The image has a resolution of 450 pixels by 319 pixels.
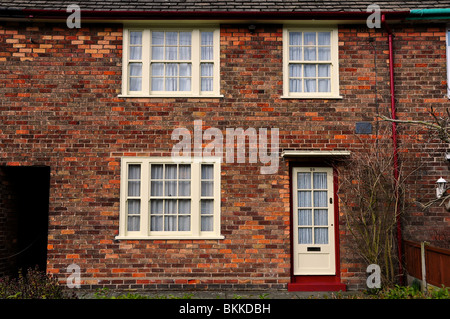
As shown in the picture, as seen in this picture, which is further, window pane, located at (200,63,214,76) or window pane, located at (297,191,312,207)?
window pane, located at (200,63,214,76)

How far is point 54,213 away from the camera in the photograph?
8.77 m

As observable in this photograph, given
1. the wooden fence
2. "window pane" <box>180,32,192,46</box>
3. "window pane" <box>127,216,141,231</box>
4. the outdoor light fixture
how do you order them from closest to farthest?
the wooden fence < the outdoor light fixture < "window pane" <box>127,216,141,231</box> < "window pane" <box>180,32,192,46</box>

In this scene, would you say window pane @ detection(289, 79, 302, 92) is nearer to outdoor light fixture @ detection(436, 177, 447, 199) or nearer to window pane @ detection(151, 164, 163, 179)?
window pane @ detection(151, 164, 163, 179)

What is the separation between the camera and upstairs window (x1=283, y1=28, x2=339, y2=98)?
30.1ft

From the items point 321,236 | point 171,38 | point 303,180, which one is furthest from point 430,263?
point 171,38

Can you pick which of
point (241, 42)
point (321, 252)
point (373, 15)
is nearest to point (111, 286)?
point (321, 252)

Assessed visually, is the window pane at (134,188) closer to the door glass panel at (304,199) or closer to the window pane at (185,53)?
the window pane at (185,53)

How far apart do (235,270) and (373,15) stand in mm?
5780

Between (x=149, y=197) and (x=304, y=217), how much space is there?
10.3 ft

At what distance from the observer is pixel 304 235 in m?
8.96

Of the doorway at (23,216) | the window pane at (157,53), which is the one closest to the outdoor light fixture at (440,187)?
the window pane at (157,53)

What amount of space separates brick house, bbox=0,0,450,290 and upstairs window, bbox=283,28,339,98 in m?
0.03

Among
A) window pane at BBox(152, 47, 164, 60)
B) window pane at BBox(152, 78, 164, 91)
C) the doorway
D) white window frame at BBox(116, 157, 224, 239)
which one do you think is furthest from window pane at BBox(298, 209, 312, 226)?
the doorway

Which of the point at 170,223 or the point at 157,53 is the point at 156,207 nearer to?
the point at 170,223
